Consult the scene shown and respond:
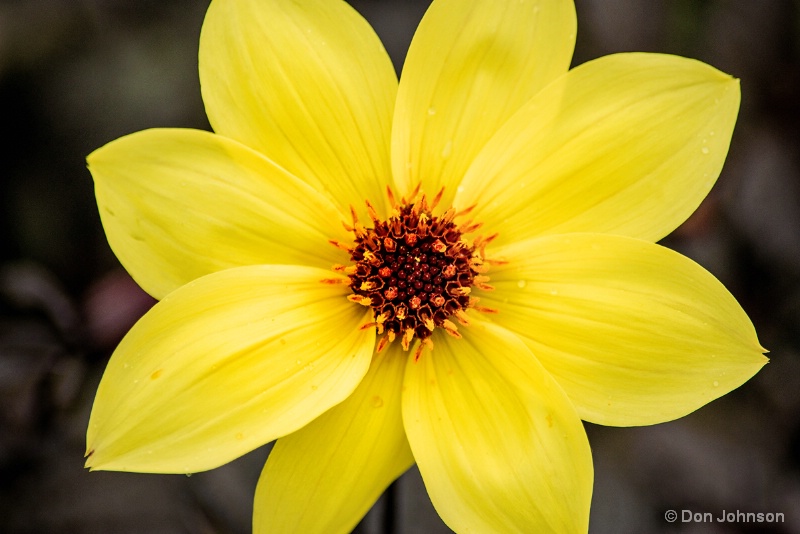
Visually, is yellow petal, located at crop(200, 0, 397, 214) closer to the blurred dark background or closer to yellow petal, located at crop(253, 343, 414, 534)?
yellow petal, located at crop(253, 343, 414, 534)

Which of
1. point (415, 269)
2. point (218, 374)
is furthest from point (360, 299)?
point (218, 374)

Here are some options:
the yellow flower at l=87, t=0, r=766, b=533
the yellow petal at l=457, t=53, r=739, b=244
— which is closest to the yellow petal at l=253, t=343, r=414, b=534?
the yellow flower at l=87, t=0, r=766, b=533

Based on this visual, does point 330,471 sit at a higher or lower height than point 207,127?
lower

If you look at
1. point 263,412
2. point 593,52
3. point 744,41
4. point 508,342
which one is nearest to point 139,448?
point 263,412

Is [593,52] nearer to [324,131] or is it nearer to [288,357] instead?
[324,131]

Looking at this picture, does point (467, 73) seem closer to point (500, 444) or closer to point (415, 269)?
point (415, 269)

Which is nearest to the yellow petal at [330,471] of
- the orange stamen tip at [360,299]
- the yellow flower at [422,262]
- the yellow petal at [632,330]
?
the yellow flower at [422,262]
